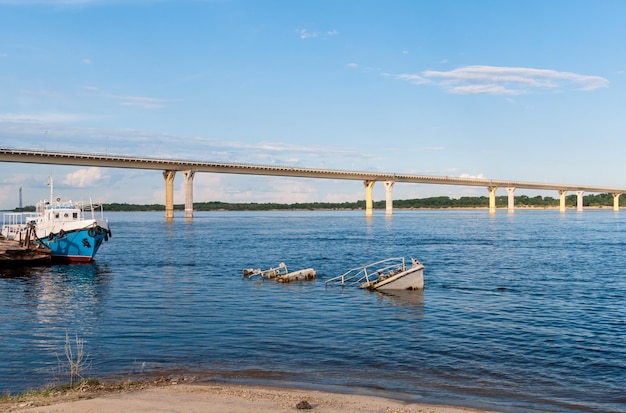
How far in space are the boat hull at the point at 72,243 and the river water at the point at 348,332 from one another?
7.03 meters

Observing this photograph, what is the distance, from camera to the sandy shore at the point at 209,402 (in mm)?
12750

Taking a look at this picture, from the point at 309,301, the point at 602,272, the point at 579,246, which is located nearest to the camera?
the point at 309,301

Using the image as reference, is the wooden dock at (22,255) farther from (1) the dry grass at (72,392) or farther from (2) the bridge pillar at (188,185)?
(2) the bridge pillar at (188,185)

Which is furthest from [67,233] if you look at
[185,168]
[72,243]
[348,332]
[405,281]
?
[185,168]

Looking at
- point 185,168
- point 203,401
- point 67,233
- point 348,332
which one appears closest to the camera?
point 203,401

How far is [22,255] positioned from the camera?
48.9 m

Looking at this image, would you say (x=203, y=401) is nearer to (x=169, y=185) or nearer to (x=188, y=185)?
(x=188, y=185)

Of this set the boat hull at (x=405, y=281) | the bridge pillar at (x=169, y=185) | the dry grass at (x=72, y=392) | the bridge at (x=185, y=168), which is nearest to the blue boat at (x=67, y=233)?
the boat hull at (x=405, y=281)

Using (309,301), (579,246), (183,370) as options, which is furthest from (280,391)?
(579,246)

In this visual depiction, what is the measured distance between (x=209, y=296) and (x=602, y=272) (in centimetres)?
2955

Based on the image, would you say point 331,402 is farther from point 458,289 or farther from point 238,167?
point 238,167

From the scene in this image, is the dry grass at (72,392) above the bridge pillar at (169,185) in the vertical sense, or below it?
below

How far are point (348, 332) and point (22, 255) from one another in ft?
119

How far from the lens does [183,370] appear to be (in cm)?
1762
